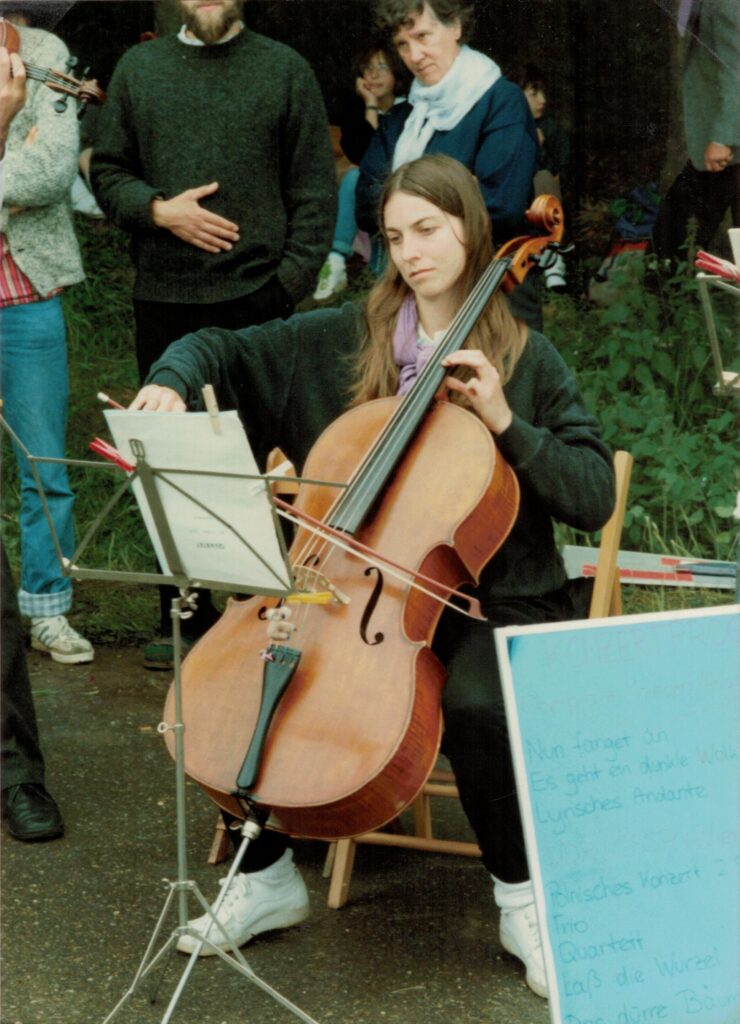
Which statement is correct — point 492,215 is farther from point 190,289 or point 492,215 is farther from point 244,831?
point 244,831

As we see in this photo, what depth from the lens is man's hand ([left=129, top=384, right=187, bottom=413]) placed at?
8.61ft

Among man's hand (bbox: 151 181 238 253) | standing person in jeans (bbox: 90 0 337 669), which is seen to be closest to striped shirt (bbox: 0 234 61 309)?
standing person in jeans (bbox: 90 0 337 669)

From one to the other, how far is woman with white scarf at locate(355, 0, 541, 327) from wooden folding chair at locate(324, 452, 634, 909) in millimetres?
931

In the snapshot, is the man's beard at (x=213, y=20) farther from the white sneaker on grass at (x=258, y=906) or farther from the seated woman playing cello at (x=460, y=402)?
the white sneaker on grass at (x=258, y=906)

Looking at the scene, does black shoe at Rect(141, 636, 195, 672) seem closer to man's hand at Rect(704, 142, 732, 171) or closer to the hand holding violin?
the hand holding violin

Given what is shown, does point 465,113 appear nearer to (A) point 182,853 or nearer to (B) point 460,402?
(B) point 460,402

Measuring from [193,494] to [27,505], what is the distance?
2.19 metres

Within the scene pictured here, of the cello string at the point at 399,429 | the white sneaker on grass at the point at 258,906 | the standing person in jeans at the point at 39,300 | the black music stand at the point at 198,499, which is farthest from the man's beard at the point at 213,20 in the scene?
the white sneaker on grass at the point at 258,906

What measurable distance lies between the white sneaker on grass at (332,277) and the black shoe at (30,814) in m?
→ 2.60

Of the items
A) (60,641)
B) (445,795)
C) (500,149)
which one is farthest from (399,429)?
(60,641)

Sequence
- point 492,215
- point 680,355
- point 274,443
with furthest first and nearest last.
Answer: point 680,355 → point 492,215 → point 274,443

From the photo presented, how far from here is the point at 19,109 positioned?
3.90 m

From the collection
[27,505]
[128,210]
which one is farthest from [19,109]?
[27,505]

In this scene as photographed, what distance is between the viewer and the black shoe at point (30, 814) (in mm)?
3236
